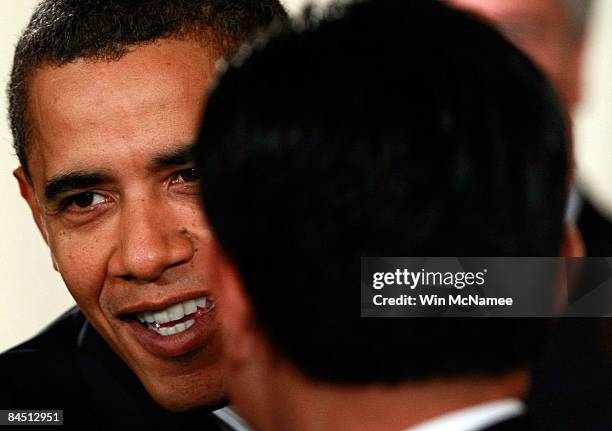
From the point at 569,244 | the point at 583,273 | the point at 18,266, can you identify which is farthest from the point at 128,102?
the point at 18,266

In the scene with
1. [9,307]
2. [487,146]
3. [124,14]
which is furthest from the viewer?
[9,307]

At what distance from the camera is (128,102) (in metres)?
1.30

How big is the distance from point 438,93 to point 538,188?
0.34 feet

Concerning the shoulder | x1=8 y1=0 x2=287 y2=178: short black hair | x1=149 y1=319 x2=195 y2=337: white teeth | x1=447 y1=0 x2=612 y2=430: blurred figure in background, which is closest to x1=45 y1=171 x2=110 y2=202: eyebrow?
x1=8 y1=0 x2=287 y2=178: short black hair

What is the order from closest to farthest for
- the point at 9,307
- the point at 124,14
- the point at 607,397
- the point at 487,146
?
the point at 487,146 → the point at 124,14 → the point at 607,397 → the point at 9,307

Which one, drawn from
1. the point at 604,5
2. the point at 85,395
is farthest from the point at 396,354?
the point at 604,5

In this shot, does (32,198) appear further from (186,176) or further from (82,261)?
(186,176)

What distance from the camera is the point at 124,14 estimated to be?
1362mm

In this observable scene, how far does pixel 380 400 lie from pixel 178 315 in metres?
0.63

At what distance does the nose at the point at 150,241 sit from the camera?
1.27 m

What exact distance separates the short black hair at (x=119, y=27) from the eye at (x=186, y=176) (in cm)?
17

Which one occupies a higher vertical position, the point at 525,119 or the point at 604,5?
the point at 604,5

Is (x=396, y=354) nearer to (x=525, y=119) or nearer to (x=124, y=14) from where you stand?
(x=525, y=119)

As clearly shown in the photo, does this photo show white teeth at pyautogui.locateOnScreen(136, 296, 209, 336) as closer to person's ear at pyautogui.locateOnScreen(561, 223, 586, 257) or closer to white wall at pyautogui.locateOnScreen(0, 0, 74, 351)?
person's ear at pyautogui.locateOnScreen(561, 223, 586, 257)
